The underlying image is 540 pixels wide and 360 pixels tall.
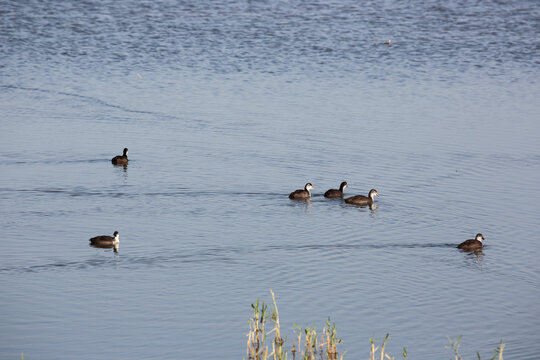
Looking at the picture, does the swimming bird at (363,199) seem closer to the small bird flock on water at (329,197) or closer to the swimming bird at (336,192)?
the small bird flock on water at (329,197)

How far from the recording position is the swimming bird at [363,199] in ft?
92.2

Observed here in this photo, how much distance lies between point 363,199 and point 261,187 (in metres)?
3.51

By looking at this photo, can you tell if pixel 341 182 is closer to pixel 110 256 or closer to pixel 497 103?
pixel 110 256

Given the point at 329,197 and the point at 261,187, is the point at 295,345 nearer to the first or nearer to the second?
the point at 329,197

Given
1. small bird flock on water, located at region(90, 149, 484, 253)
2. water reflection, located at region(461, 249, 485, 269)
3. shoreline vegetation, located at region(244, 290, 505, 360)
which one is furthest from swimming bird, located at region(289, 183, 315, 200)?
shoreline vegetation, located at region(244, 290, 505, 360)

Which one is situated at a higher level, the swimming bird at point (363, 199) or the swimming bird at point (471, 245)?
the swimming bird at point (363, 199)

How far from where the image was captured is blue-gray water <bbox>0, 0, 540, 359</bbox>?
18.7 meters

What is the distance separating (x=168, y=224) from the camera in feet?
83.1

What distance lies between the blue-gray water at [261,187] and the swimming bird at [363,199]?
0.36 m

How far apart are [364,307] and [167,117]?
22055 mm

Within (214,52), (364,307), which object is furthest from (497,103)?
(364,307)

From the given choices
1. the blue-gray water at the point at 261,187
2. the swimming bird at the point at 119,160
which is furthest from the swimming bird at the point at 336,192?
the swimming bird at the point at 119,160

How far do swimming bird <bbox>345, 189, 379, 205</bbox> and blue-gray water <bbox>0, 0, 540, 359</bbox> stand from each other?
358 mm

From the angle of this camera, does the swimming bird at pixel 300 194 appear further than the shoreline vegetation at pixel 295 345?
Yes
